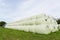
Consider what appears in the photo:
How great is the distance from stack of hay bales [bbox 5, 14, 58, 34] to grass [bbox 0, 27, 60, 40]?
0.33 m

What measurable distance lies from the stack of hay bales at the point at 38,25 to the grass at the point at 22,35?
12.9 inches

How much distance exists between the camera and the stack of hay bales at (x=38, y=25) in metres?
9.77

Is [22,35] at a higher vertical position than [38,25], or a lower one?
lower

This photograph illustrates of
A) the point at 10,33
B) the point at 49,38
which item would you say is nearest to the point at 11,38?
the point at 10,33

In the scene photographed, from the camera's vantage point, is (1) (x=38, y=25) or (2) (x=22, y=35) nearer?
(2) (x=22, y=35)

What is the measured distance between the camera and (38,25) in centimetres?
979

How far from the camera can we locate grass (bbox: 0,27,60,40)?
9057 mm

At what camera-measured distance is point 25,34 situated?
9648 mm

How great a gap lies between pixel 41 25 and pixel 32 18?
0.99 metres

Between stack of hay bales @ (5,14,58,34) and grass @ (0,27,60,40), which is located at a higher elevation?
stack of hay bales @ (5,14,58,34)

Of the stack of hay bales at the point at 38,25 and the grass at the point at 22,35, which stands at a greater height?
the stack of hay bales at the point at 38,25

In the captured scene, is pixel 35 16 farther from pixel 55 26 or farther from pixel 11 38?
pixel 11 38

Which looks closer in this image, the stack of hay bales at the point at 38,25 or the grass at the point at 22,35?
the grass at the point at 22,35

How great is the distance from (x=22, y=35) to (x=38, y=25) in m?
1.31
